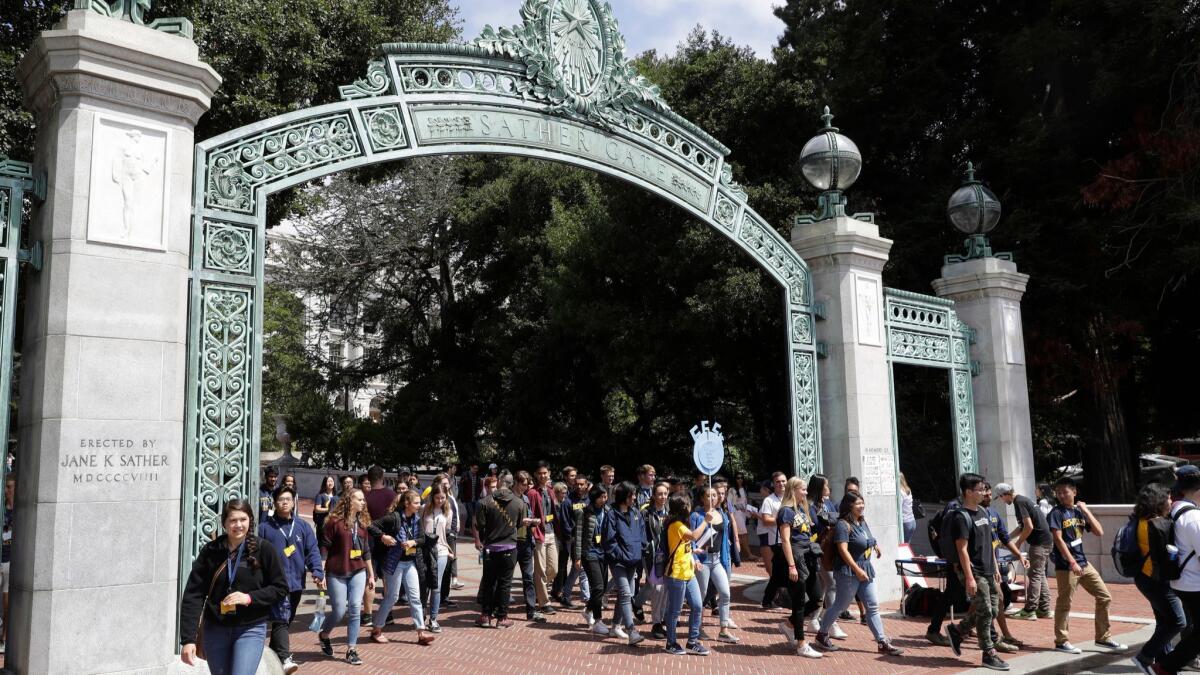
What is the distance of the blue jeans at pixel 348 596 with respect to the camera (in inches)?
338

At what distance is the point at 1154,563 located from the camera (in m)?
7.15

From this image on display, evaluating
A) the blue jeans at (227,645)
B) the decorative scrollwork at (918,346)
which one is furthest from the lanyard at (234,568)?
the decorative scrollwork at (918,346)

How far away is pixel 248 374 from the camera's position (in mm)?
7500

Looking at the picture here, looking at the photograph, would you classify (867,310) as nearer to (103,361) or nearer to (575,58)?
(575,58)

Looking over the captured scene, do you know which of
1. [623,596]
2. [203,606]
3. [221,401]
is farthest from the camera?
[623,596]

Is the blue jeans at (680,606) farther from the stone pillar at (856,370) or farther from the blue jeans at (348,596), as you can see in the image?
the stone pillar at (856,370)

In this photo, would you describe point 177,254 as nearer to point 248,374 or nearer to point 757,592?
point 248,374

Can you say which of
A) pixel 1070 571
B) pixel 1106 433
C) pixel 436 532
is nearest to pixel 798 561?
pixel 1070 571

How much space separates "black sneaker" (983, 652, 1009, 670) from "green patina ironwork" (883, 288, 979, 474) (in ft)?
14.6

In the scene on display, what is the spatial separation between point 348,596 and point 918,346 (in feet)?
27.2

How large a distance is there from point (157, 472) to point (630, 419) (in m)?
23.0

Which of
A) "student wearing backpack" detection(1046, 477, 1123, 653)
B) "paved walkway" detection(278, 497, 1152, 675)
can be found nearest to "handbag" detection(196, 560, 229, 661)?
"paved walkway" detection(278, 497, 1152, 675)

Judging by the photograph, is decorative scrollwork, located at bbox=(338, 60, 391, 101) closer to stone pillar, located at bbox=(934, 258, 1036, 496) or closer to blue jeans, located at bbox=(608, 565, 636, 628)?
blue jeans, located at bbox=(608, 565, 636, 628)

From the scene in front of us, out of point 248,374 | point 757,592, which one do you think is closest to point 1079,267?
point 757,592
